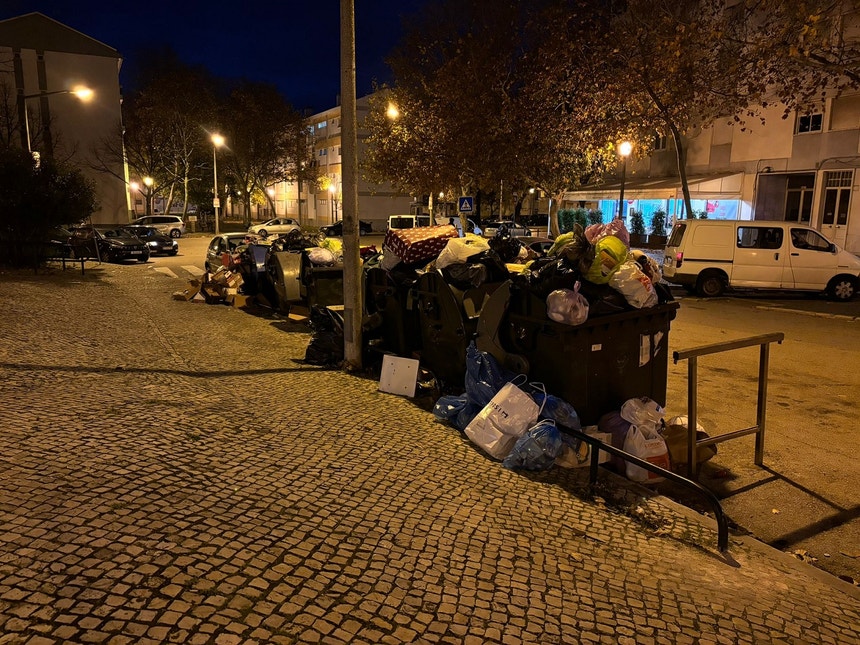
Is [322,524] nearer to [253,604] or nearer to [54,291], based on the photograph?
[253,604]

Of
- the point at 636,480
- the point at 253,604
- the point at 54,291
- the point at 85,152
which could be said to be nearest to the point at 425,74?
the point at 54,291

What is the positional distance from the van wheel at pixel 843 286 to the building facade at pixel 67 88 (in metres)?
39.6

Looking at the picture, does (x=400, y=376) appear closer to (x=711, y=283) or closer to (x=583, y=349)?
(x=583, y=349)

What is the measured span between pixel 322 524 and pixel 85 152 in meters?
47.5

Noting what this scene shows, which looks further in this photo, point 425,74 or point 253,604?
point 425,74

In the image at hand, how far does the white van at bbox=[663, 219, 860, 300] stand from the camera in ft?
48.5

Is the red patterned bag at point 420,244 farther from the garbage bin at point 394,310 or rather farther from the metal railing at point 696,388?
the metal railing at point 696,388

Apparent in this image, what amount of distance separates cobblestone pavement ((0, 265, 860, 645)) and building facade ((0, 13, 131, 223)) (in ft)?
131

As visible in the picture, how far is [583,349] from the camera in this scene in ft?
17.1

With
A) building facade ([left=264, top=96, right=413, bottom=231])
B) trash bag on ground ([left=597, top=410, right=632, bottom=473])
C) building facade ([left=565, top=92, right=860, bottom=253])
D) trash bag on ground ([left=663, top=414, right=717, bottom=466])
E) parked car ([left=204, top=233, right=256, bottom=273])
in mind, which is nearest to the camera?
trash bag on ground ([left=597, top=410, right=632, bottom=473])

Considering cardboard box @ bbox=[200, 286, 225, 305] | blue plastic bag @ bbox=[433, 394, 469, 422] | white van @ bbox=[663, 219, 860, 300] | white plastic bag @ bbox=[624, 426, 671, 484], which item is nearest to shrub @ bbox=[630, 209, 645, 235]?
white van @ bbox=[663, 219, 860, 300]

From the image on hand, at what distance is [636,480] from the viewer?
4.98 meters

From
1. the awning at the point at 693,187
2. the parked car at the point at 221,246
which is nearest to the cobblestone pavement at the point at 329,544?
the parked car at the point at 221,246

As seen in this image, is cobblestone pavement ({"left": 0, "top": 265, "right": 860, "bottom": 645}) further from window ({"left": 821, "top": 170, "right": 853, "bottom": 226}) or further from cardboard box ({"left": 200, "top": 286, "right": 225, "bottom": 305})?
window ({"left": 821, "top": 170, "right": 853, "bottom": 226})
